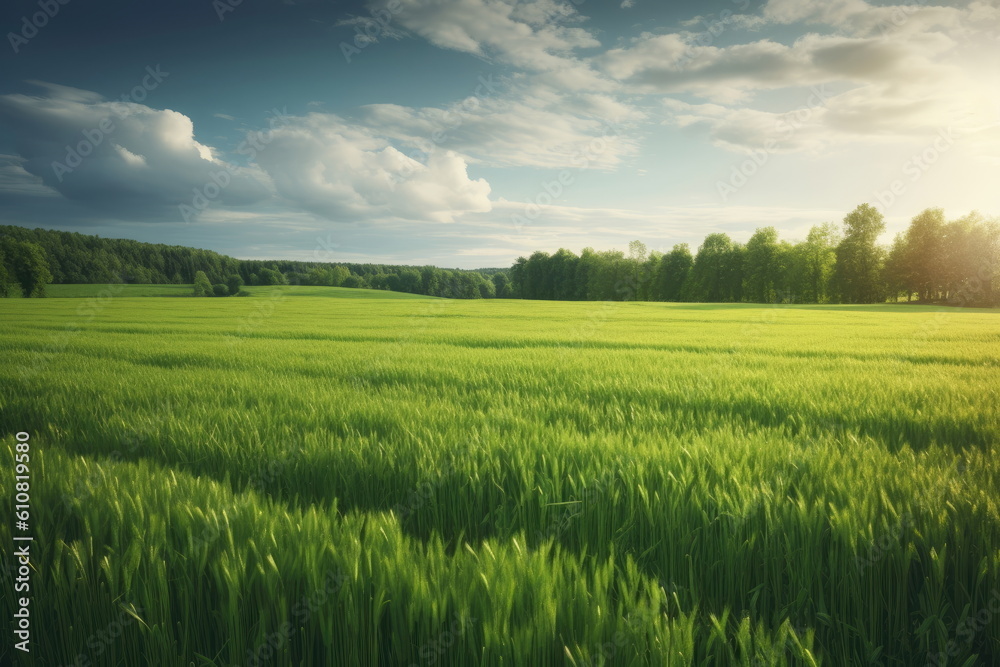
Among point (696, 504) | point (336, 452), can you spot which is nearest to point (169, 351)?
point (336, 452)

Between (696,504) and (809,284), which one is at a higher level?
(809,284)

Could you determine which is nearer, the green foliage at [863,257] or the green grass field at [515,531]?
the green grass field at [515,531]

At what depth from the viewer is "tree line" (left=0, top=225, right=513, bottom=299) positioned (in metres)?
79.7

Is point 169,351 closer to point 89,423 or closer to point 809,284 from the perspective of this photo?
point 89,423

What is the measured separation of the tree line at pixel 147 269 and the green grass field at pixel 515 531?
3837 inches

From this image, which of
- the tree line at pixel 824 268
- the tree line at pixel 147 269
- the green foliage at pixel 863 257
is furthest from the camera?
the tree line at pixel 147 269

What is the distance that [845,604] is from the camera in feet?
6.58

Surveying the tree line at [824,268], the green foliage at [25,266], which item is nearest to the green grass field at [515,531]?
the tree line at [824,268]

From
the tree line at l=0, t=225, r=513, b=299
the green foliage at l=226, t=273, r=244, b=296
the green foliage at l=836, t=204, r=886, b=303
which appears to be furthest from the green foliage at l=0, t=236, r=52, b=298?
the green foliage at l=836, t=204, r=886, b=303

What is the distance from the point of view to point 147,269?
106062mm

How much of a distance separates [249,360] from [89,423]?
5.73 metres

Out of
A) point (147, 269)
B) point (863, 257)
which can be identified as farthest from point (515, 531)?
point (147, 269)

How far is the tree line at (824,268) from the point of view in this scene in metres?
59.2

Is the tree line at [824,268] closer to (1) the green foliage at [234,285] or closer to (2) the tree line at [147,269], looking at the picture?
(2) the tree line at [147,269]
